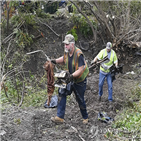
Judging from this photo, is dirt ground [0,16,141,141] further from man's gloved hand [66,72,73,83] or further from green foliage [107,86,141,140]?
man's gloved hand [66,72,73,83]

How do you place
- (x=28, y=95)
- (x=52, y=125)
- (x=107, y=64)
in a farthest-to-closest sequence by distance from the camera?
(x=28, y=95), (x=107, y=64), (x=52, y=125)

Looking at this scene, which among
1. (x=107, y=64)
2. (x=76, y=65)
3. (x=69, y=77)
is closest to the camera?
(x=69, y=77)

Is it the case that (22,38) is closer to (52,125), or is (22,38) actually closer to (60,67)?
(60,67)

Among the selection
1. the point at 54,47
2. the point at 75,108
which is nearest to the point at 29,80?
the point at 54,47

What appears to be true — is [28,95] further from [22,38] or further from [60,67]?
[22,38]

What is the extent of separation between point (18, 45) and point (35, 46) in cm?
113

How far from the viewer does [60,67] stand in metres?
10.2

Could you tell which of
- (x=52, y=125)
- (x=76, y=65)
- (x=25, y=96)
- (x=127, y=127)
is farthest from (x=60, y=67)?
(x=127, y=127)

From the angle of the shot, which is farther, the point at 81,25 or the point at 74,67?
the point at 81,25

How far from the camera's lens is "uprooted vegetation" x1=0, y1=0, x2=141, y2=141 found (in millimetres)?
4539

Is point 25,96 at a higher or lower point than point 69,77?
lower

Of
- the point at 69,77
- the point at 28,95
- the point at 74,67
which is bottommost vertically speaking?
the point at 28,95

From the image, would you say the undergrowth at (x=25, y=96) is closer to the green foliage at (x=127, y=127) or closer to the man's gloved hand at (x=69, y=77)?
the man's gloved hand at (x=69, y=77)

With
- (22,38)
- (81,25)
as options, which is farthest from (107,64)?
(81,25)
